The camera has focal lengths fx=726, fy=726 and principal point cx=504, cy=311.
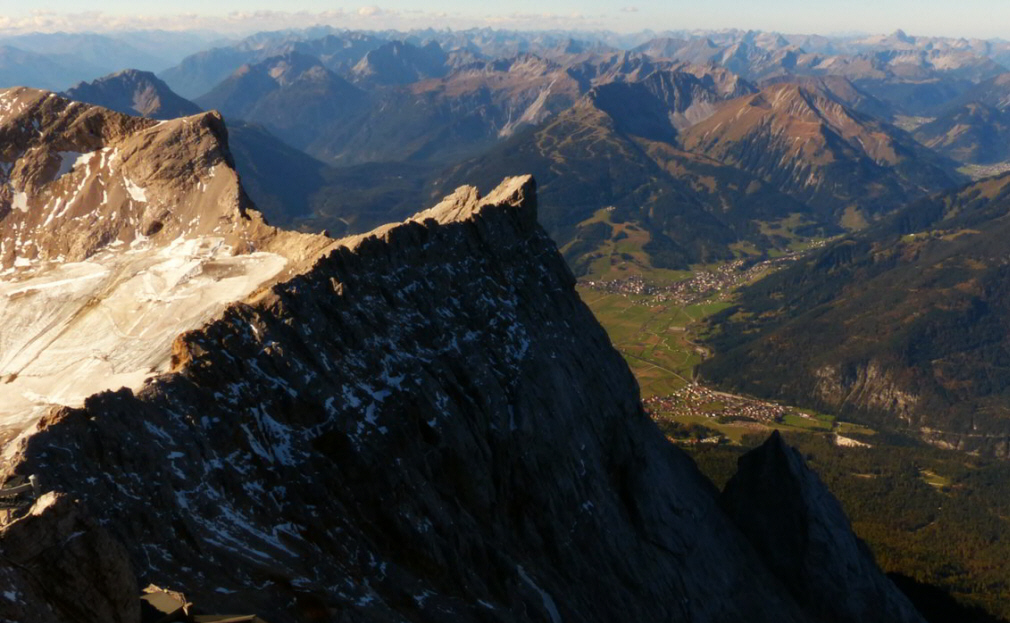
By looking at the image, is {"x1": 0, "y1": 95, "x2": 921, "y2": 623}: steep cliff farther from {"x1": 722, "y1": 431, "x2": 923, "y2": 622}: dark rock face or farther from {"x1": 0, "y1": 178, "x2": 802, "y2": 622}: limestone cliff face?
{"x1": 722, "y1": 431, "x2": 923, "y2": 622}: dark rock face

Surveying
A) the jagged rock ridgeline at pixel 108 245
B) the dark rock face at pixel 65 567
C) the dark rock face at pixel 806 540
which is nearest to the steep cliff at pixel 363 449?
the dark rock face at pixel 65 567

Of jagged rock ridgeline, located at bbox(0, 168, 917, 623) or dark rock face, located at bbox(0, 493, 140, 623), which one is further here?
jagged rock ridgeline, located at bbox(0, 168, 917, 623)

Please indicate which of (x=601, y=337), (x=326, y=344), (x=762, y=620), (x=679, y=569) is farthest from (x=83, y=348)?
(x=762, y=620)

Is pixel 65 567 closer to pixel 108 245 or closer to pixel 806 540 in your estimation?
pixel 108 245

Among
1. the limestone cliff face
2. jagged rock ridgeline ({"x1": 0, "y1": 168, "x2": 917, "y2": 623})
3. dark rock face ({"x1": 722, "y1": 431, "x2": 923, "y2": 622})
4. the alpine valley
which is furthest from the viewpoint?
dark rock face ({"x1": 722, "y1": 431, "x2": 923, "y2": 622})

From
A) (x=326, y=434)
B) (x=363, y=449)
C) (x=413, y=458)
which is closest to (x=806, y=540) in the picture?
(x=413, y=458)

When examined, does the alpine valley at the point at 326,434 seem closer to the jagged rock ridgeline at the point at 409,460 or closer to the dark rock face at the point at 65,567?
the dark rock face at the point at 65,567

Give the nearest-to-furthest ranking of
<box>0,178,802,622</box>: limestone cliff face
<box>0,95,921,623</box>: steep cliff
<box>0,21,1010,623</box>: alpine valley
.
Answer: <box>0,95,921,623</box>: steep cliff, <box>0,21,1010,623</box>: alpine valley, <box>0,178,802,622</box>: limestone cliff face

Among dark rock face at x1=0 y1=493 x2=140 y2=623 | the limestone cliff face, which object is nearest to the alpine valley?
dark rock face at x1=0 y1=493 x2=140 y2=623

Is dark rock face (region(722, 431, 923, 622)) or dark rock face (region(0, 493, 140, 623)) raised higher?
dark rock face (region(0, 493, 140, 623))
